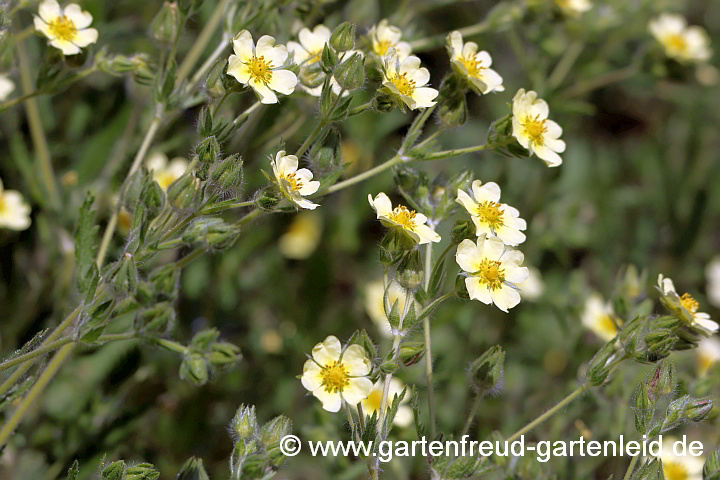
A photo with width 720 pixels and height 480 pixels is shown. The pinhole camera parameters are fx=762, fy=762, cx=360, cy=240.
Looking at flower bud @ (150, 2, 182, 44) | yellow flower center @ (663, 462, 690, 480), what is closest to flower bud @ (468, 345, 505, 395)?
yellow flower center @ (663, 462, 690, 480)

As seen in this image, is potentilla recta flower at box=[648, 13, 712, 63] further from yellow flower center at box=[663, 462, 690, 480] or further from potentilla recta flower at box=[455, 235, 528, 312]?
potentilla recta flower at box=[455, 235, 528, 312]

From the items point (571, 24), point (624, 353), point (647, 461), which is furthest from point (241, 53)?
point (571, 24)

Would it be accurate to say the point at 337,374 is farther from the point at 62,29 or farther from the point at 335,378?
the point at 62,29

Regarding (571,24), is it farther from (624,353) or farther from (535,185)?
(624,353)

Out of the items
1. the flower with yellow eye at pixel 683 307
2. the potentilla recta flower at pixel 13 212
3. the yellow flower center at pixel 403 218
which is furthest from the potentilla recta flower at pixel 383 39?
the potentilla recta flower at pixel 13 212

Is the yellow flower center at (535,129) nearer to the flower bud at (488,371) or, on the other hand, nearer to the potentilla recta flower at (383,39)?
the potentilla recta flower at (383,39)
